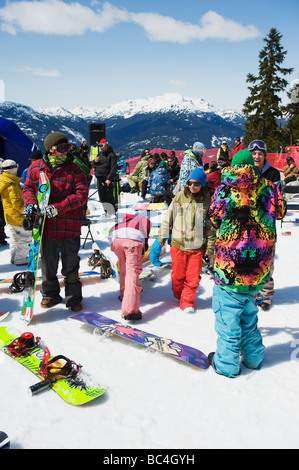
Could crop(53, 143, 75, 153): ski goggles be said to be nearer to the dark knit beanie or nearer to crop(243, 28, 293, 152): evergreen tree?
the dark knit beanie

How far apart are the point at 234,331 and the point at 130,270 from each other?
61.0 inches

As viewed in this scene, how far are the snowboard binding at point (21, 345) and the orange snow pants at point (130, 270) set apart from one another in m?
1.10

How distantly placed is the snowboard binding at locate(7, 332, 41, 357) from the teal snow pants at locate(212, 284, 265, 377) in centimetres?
181

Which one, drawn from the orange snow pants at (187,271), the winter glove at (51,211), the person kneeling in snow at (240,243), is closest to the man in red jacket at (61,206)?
the winter glove at (51,211)

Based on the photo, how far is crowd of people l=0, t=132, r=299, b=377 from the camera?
8.78 feet

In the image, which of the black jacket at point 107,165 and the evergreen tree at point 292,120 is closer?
the black jacket at point 107,165

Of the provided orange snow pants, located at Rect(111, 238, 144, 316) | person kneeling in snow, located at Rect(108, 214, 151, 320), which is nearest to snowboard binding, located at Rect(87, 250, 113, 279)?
person kneeling in snow, located at Rect(108, 214, 151, 320)

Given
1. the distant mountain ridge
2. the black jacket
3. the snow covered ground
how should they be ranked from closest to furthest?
the snow covered ground → the black jacket → the distant mountain ridge

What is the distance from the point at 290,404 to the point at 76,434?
167cm

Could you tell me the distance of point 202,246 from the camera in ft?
14.1

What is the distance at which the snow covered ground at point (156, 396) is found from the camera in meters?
2.25

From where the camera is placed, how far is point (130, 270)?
154 inches

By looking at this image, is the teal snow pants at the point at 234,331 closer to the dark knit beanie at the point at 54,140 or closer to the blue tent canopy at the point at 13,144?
the dark knit beanie at the point at 54,140
